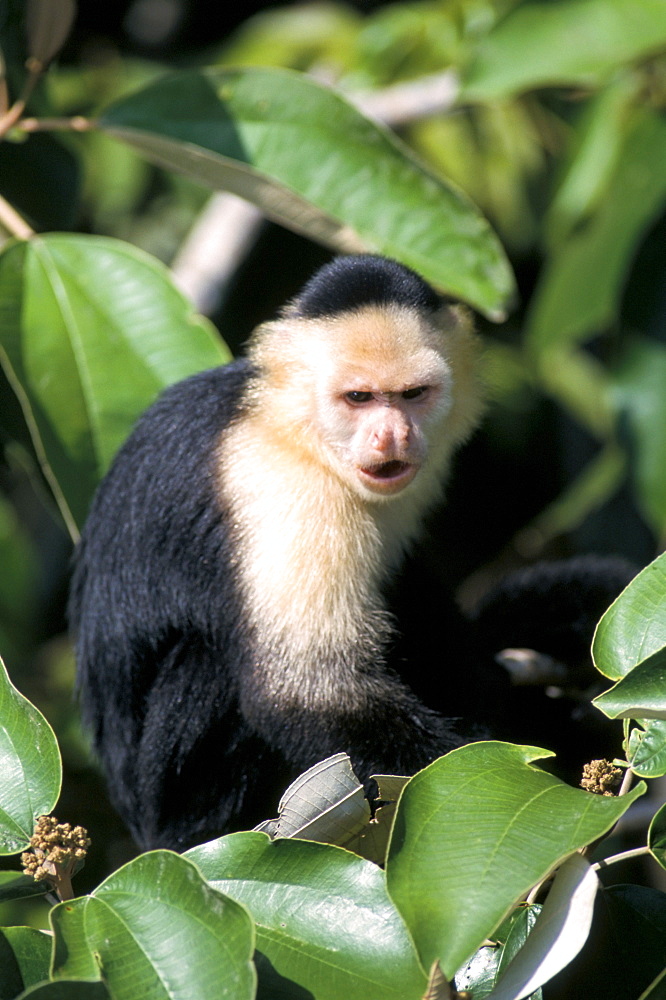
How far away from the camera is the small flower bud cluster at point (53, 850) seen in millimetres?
1643

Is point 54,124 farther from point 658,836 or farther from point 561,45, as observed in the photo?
point 658,836

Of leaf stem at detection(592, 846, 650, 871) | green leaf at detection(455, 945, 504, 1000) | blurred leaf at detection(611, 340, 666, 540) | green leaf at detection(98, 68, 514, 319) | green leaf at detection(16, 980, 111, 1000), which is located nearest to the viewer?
green leaf at detection(16, 980, 111, 1000)

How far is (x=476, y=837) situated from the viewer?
1.49 m

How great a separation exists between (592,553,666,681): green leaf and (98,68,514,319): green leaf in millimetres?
1253

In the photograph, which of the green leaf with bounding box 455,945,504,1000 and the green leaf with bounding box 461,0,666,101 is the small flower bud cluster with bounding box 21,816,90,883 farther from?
the green leaf with bounding box 461,0,666,101

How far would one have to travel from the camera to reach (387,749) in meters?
2.41

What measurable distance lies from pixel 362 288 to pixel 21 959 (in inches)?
64.5

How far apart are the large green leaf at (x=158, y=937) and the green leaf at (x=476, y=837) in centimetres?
24

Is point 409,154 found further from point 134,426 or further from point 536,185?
point 536,185

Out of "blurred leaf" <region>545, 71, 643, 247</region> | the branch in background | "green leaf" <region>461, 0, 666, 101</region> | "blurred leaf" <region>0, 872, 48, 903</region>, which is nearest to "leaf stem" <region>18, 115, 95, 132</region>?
"green leaf" <region>461, 0, 666, 101</region>

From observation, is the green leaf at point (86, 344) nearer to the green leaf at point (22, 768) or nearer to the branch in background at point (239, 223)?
the green leaf at point (22, 768)

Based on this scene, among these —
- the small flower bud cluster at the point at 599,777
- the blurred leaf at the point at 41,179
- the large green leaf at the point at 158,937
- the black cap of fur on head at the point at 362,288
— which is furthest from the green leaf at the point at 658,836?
the blurred leaf at the point at 41,179

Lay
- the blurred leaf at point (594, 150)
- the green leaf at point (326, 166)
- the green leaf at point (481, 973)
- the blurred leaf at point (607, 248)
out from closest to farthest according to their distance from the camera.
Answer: the green leaf at point (481, 973)
the green leaf at point (326, 166)
the blurred leaf at point (607, 248)
the blurred leaf at point (594, 150)

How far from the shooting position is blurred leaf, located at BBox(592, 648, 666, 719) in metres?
1.50
